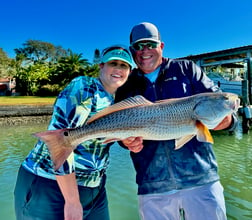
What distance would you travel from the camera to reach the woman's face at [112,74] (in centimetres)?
226

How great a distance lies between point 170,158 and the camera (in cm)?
228

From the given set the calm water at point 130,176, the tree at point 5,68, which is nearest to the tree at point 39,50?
the tree at point 5,68

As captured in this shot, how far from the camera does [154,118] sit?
216 cm

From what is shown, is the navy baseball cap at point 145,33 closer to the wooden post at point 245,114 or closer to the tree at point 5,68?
the wooden post at point 245,114

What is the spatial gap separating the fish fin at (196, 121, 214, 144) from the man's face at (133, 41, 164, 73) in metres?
0.71

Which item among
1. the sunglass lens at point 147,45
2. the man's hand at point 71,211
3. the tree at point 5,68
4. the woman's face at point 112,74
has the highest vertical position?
the tree at point 5,68

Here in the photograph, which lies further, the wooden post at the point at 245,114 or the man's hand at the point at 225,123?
the wooden post at the point at 245,114

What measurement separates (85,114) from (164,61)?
99 centimetres

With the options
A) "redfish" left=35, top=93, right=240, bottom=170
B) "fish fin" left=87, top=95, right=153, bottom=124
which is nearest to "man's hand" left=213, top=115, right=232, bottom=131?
"redfish" left=35, top=93, right=240, bottom=170

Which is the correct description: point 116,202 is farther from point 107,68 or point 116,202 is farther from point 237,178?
point 107,68

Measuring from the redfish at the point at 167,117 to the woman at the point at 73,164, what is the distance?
15 cm

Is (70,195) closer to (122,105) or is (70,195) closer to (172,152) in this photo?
(122,105)

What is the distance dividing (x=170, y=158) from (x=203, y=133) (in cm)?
38

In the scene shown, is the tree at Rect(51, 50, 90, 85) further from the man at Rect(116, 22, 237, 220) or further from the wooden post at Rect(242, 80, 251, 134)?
the man at Rect(116, 22, 237, 220)
